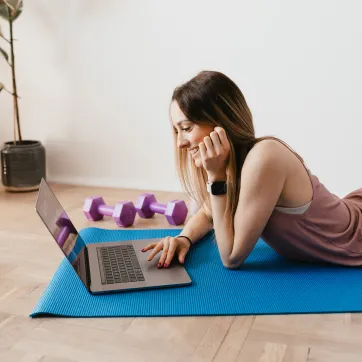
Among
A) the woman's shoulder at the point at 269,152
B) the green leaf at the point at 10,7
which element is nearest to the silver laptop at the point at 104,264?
the woman's shoulder at the point at 269,152

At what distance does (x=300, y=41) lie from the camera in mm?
2957

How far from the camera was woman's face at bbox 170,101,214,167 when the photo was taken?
1732 millimetres

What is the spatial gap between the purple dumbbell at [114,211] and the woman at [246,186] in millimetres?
654

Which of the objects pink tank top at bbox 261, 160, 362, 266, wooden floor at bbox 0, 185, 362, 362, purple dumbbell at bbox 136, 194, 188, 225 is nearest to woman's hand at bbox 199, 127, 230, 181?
pink tank top at bbox 261, 160, 362, 266

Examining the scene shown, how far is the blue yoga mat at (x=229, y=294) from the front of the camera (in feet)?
5.26

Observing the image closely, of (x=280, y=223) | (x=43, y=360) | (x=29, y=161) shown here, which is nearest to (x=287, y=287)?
(x=280, y=223)

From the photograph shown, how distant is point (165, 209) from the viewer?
2.64 meters

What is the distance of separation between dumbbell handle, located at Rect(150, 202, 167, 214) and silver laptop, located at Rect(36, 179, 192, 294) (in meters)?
0.62

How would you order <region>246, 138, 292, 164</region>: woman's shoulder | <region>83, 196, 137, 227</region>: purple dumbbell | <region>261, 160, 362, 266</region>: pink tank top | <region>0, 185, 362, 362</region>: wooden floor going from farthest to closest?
<region>83, 196, 137, 227</region>: purple dumbbell, <region>261, 160, 362, 266</region>: pink tank top, <region>246, 138, 292, 164</region>: woman's shoulder, <region>0, 185, 362, 362</region>: wooden floor

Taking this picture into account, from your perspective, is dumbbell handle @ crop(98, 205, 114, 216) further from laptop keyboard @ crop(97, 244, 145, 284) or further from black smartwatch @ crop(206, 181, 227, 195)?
black smartwatch @ crop(206, 181, 227, 195)

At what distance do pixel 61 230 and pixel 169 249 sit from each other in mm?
390

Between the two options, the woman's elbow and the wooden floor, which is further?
the woman's elbow

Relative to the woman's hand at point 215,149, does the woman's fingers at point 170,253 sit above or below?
below

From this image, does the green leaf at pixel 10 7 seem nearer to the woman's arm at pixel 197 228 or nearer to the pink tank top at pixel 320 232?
the woman's arm at pixel 197 228
